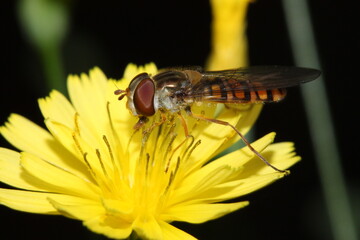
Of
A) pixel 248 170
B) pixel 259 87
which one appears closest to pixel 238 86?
pixel 259 87

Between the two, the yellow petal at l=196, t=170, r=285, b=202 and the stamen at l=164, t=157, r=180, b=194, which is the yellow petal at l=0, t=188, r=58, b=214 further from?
the yellow petal at l=196, t=170, r=285, b=202

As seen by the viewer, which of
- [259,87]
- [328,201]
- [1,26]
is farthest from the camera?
[1,26]

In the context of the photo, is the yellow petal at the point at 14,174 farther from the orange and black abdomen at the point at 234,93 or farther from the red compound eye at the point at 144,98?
the orange and black abdomen at the point at 234,93

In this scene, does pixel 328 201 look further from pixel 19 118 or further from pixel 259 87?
pixel 19 118

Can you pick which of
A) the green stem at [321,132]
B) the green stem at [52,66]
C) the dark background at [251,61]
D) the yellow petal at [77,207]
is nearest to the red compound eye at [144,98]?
the yellow petal at [77,207]

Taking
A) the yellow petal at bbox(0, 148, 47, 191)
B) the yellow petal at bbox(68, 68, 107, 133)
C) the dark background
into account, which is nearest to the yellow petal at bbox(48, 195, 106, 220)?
the yellow petal at bbox(0, 148, 47, 191)

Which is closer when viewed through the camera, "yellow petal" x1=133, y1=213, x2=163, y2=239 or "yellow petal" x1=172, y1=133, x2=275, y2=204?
"yellow petal" x1=133, y1=213, x2=163, y2=239
